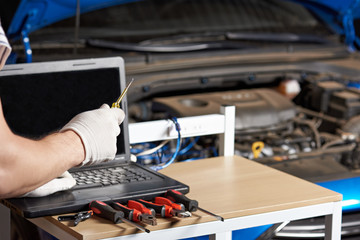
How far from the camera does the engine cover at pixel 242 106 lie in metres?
Result: 2.30

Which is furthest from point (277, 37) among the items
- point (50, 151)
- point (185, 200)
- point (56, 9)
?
point (50, 151)

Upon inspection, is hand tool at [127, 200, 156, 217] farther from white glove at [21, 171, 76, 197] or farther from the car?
the car

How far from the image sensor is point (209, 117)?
1.86 meters

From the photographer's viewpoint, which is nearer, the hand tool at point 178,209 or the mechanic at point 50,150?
the mechanic at point 50,150

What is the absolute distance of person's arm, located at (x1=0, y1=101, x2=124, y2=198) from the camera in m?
1.10

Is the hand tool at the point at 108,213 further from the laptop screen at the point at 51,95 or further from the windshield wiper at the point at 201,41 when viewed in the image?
the windshield wiper at the point at 201,41

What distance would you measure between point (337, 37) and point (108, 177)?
5.82 feet

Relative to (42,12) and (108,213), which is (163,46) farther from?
(108,213)

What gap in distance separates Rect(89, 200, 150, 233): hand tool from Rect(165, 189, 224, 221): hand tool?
5.1 inches

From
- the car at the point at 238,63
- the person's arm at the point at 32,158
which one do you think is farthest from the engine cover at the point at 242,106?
the person's arm at the point at 32,158

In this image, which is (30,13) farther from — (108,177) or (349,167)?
(349,167)

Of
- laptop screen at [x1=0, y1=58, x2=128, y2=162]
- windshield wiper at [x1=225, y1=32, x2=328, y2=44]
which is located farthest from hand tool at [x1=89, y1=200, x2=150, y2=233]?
windshield wiper at [x1=225, y1=32, x2=328, y2=44]

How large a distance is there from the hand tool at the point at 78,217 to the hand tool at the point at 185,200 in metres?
0.18

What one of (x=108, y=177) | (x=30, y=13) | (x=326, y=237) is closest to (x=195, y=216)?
(x=108, y=177)
